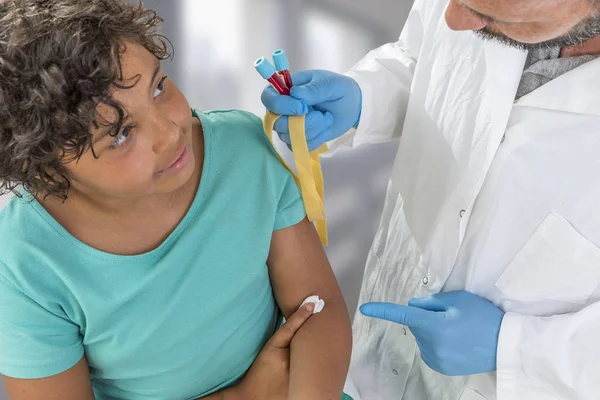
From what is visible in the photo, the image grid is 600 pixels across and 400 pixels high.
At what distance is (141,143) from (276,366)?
0.45 meters

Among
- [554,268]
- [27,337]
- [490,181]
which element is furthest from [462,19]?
[27,337]

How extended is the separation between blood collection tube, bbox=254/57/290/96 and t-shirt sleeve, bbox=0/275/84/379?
0.47 m

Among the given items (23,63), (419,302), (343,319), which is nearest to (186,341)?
(343,319)

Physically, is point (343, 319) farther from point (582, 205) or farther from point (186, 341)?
point (582, 205)

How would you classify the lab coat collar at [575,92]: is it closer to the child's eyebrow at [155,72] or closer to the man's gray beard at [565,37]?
the man's gray beard at [565,37]

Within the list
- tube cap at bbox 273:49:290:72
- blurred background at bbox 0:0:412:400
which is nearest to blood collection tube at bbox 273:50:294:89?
tube cap at bbox 273:49:290:72

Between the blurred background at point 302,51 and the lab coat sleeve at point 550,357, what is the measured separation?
0.87 m

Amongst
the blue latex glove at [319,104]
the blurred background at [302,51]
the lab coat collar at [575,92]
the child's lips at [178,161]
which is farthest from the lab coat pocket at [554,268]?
the blurred background at [302,51]

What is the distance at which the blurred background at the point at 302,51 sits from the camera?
195cm

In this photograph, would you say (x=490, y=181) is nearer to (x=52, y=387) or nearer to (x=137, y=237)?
(x=137, y=237)

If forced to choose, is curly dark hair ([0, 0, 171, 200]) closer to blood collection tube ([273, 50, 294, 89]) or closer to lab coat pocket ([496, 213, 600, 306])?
blood collection tube ([273, 50, 294, 89])

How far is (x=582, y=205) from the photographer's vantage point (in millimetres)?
956

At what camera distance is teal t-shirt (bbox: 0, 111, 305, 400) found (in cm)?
98

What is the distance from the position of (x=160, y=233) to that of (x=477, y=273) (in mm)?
506
